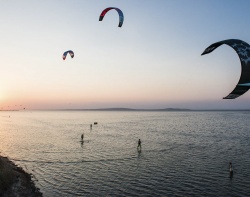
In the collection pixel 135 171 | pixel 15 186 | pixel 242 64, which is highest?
pixel 242 64

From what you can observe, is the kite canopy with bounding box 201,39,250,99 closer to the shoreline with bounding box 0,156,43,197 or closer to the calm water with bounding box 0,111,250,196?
the calm water with bounding box 0,111,250,196

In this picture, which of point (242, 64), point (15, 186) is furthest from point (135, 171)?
point (242, 64)

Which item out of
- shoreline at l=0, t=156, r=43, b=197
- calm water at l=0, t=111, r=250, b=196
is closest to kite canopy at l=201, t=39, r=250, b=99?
calm water at l=0, t=111, r=250, b=196

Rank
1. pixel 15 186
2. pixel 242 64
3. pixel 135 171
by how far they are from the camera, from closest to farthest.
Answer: pixel 242 64 < pixel 15 186 < pixel 135 171

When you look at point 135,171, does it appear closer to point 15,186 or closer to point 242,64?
point 15,186

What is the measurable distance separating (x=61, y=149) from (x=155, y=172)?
86.5 ft

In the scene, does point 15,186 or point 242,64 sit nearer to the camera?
point 242,64

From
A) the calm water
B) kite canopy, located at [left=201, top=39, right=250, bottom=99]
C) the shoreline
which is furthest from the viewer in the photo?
the calm water

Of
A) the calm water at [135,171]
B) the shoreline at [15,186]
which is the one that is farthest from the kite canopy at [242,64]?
the shoreline at [15,186]

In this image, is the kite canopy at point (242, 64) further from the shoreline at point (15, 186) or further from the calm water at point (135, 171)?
the shoreline at point (15, 186)

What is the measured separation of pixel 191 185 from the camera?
107 feet

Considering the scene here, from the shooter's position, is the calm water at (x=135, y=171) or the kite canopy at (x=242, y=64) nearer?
the kite canopy at (x=242, y=64)

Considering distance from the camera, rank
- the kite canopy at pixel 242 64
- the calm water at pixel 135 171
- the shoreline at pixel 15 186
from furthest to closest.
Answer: the calm water at pixel 135 171
the shoreline at pixel 15 186
the kite canopy at pixel 242 64

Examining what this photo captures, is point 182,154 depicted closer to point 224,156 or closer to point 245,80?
point 224,156
